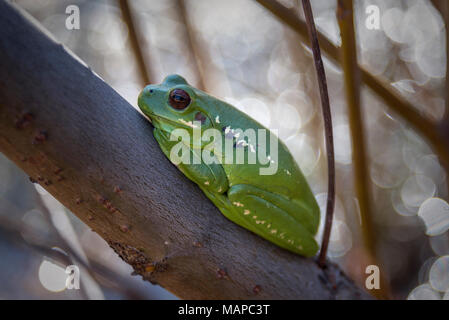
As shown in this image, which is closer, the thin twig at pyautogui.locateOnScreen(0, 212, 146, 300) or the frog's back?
the frog's back

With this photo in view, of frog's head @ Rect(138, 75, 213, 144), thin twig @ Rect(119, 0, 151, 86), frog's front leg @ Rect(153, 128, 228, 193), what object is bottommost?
frog's front leg @ Rect(153, 128, 228, 193)

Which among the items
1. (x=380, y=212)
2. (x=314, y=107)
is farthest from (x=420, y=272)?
(x=314, y=107)

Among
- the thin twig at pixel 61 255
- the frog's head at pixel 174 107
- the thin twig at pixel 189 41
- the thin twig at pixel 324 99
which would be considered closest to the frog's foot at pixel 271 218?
the thin twig at pixel 324 99

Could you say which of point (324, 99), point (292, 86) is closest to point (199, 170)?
point (324, 99)

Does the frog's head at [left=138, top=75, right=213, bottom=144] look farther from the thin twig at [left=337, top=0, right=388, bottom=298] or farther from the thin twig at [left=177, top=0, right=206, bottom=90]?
the thin twig at [left=177, top=0, right=206, bottom=90]

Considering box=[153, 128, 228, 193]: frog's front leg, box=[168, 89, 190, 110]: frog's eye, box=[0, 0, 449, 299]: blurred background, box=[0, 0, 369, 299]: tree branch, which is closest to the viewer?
box=[0, 0, 369, 299]: tree branch

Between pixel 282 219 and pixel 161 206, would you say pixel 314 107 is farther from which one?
pixel 161 206

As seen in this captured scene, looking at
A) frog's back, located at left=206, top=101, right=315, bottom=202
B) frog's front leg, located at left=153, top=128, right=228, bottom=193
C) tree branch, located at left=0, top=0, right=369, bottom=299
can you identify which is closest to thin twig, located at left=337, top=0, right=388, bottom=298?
frog's back, located at left=206, top=101, right=315, bottom=202
